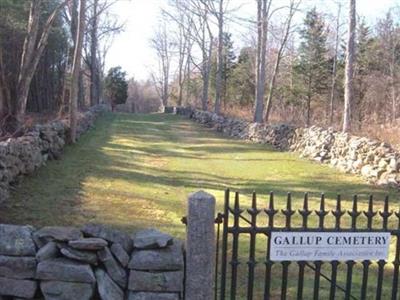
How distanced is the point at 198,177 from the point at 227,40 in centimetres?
3458

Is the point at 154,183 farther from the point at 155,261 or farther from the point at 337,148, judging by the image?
the point at 155,261

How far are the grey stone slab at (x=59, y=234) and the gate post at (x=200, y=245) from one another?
87 cm

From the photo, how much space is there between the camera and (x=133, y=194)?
1013cm

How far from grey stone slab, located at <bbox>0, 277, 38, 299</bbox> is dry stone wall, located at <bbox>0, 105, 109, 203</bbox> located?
455 centimetres

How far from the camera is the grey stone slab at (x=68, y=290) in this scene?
4.12 metres

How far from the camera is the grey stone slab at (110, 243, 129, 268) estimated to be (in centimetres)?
411

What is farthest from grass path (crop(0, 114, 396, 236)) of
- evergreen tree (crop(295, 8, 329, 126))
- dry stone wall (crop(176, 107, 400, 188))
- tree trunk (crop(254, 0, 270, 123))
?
evergreen tree (crop(295, 8, 329, 126))

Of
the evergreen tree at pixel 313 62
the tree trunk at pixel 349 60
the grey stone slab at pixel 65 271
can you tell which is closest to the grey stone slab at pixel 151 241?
the grey stone slab at pixel 65 271

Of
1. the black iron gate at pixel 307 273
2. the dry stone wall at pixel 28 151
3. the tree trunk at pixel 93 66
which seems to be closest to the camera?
the black iron gate at pixel 307 273

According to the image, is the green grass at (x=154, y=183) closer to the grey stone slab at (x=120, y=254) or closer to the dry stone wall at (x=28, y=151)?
the dry stone wall at (x=28, y=151)

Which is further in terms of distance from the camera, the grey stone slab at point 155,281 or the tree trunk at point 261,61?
the tree trunk at point 261,61

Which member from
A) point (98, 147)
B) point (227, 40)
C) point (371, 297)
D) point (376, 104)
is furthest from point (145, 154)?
point (227, 40)

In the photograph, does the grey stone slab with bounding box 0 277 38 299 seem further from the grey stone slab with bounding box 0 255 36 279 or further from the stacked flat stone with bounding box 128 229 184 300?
the stacked flat stone with bounding box 128 229 184 300

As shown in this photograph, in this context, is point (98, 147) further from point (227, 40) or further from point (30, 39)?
point (227, 40)
